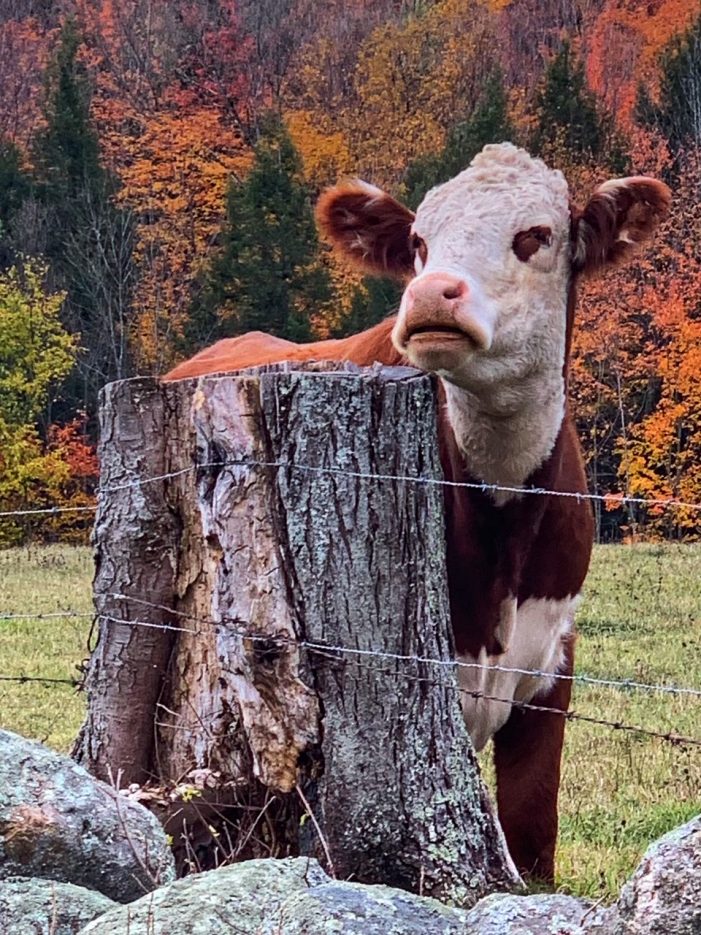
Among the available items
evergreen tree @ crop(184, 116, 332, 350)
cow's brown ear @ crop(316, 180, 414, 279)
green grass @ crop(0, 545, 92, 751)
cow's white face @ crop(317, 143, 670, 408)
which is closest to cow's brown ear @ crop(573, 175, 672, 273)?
cow's white face @ crop(317, 143, 670, 408)

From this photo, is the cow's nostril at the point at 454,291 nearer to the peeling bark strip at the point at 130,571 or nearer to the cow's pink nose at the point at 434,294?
the cow's pink nose at the point at 434,294

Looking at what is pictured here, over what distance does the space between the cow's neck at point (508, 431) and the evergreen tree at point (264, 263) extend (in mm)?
29708

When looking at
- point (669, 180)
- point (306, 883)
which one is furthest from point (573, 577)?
point (669, 180)

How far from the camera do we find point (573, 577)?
15.9 ft

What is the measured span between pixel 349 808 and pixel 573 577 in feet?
5.14

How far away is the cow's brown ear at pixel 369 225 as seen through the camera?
490 cm

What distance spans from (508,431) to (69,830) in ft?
6.65

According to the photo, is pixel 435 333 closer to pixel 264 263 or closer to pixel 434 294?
pixel 434 294

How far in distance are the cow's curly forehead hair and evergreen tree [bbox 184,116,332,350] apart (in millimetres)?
29464

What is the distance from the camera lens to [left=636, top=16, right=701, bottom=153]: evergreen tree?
35.5 meters

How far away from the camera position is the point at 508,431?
443 centimetres

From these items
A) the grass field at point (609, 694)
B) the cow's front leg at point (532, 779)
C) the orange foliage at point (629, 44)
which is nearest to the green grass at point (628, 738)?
the grass field at point (609, 694)

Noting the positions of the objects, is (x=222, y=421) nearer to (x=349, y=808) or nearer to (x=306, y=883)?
(x=349, y=808)

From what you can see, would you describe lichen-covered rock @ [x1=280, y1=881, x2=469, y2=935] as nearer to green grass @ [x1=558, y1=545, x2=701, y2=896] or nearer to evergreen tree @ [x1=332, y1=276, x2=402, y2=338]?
green grass @ [x1=558, y1=545, x2=701, y2=896]
